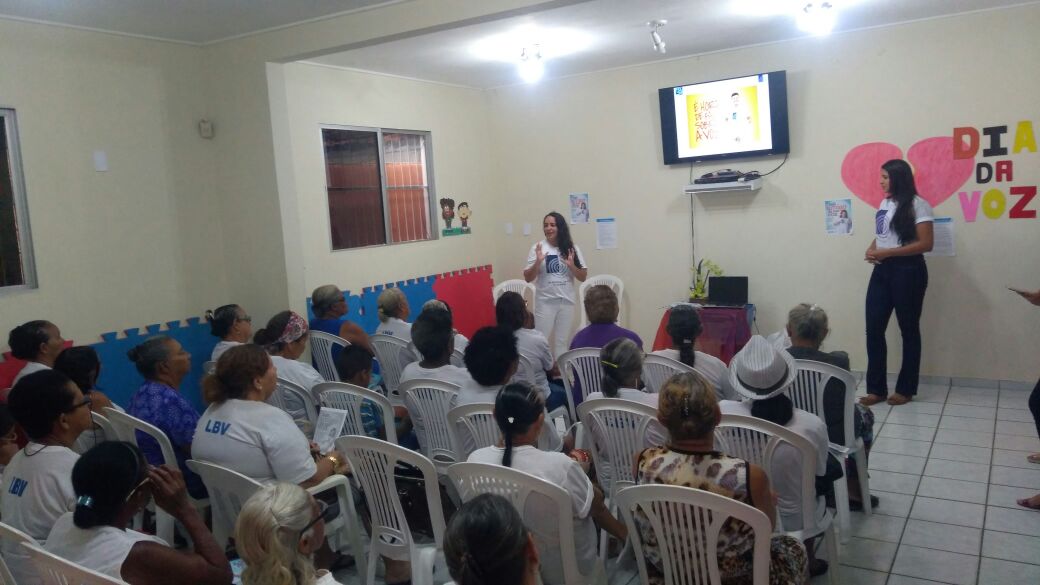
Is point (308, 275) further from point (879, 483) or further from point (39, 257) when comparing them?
point (879, 483)

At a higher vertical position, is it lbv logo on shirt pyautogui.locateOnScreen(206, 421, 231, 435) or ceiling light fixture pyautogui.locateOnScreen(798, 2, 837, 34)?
ceiling light fixture pyautogui.locateOnScreen(798, 2, 837, 34)

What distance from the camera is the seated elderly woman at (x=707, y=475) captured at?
1.97 m

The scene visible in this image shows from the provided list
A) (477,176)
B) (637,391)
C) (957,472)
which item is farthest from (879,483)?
(477,176)

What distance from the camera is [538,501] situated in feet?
7.09

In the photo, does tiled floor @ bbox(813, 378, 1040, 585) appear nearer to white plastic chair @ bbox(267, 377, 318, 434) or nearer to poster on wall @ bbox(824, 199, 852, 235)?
poster on wall @ bbox(824, 199, 852, 235)

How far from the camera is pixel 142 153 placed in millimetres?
4719

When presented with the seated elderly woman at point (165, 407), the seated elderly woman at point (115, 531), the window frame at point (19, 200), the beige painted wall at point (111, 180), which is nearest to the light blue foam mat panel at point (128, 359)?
the beige painted wall at point (111, 180)

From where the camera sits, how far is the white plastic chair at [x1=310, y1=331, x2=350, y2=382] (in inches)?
178

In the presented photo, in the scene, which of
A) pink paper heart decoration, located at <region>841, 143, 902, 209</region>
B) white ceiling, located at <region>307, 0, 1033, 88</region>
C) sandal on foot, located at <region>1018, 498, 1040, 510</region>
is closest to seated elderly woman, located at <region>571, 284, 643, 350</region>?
white ceiling, located at <region>307, 0, 1033, 88</region>

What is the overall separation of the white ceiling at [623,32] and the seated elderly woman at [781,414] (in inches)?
105

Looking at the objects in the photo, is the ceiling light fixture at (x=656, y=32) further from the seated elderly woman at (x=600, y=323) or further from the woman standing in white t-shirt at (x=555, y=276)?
the seated elderly woman at (x=600, y=323)

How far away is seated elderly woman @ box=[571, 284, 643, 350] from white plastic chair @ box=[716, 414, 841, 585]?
127 cm

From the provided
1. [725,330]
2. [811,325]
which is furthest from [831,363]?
[725,330]

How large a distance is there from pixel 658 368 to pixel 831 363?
758mm
